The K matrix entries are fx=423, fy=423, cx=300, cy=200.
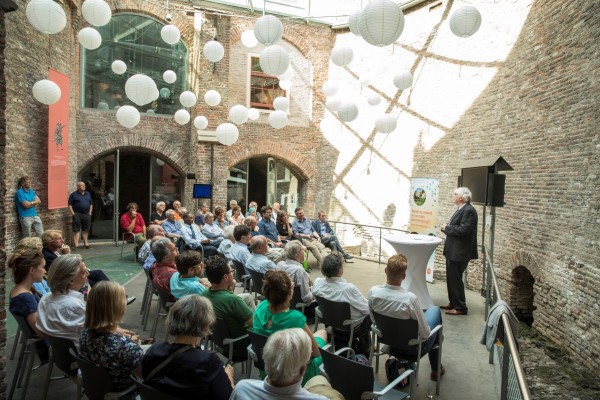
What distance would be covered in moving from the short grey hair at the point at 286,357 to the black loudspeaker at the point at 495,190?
443 cm

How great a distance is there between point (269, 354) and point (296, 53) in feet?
40.0

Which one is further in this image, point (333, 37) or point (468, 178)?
point (333, 37)

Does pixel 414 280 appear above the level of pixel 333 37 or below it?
below

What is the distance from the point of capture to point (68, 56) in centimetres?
1058

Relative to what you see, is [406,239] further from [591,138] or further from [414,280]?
[591,138]

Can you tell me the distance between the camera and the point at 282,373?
192 centimetres

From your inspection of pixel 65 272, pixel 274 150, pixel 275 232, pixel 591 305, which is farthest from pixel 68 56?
pixel 591 305

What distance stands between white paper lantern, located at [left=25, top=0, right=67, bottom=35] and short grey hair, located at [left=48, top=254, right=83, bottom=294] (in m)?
4.23

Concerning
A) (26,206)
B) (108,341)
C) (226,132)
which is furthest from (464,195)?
(26,206)

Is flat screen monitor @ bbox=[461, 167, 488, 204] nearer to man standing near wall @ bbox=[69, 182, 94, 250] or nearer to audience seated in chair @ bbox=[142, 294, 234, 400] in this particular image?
audience seated in chair @ bbox=[142, 294, 234, 400]

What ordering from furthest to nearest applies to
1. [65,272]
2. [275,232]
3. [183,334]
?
[275,232] < [65,272] < [183,334]

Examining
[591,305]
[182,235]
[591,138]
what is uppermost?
[591,138]

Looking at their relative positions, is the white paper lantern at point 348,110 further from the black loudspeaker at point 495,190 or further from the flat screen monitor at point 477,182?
the black loudspeaker at point 495,190

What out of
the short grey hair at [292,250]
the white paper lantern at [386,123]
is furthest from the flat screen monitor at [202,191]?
the short grey hair at [292,250]
